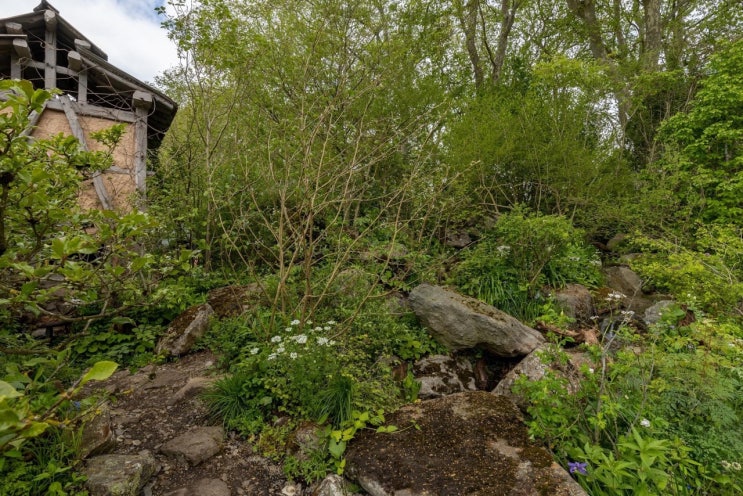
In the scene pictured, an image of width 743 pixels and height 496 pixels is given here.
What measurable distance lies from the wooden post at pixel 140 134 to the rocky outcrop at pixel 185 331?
10.0ft

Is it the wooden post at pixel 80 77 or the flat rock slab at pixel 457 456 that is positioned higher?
the wooden post at pixel 80 77

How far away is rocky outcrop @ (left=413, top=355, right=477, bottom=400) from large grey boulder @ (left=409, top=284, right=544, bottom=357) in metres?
0.20

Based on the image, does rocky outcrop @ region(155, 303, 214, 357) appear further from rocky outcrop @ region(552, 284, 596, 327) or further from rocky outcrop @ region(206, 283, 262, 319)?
rocky outcrop @ region(552, 284, 596, 327)

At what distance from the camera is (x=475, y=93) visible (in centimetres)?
1015

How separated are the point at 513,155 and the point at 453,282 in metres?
3.21

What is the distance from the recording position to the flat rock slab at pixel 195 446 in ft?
9.67

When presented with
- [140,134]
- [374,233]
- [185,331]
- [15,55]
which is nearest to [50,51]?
[15,55]

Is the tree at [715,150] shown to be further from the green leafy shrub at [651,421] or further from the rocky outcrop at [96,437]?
the rocky outcrop at [96,437]

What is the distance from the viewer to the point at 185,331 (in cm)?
476

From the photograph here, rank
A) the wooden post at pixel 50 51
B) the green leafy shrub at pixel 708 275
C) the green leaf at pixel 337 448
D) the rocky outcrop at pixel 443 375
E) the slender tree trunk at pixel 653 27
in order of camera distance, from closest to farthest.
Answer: the green leaf at pixel 337 448
the rocky outcrop at pixel 443 375
the green leafy shrub at pixel 708 275
the wooden post at pixel 50 51
the slender tree trunk at pixel 653 27

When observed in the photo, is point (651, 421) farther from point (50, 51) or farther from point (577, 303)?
point (50, 51)

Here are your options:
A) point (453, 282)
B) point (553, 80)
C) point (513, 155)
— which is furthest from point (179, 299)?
point (553, 80)

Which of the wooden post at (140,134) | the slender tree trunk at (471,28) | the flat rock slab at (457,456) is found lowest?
the flat rock slab at (457,456)

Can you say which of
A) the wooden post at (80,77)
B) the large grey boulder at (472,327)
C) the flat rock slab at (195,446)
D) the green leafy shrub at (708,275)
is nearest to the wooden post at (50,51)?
the wooden post at (80,77)
